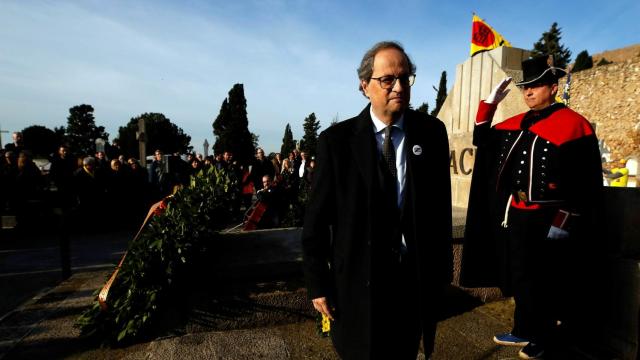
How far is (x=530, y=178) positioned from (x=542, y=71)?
2.64ft

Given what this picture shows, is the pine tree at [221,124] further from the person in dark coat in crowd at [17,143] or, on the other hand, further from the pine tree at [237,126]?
the person in dark coat in crowd at [17,143]

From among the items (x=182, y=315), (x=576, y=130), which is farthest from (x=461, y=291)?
(x=182, y=315)

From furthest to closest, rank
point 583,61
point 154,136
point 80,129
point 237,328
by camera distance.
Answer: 1. point 80,129
2. point 154,136
3. point 583,61
4. point 237,328

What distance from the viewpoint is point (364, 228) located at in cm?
162

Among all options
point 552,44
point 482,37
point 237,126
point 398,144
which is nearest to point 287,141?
point 237,126

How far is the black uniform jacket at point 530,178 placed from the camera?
244 centimetres

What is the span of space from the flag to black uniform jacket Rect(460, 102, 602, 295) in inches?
113

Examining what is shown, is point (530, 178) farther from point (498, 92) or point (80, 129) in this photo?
point (80, 129)

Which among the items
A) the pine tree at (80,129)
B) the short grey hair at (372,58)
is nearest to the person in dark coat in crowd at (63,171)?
the short grey hair at (372,58)

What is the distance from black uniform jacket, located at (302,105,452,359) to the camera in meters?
1.62

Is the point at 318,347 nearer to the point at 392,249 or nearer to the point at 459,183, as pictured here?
the point at 392,249

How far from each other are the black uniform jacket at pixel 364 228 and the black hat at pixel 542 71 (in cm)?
148

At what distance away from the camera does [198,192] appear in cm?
370

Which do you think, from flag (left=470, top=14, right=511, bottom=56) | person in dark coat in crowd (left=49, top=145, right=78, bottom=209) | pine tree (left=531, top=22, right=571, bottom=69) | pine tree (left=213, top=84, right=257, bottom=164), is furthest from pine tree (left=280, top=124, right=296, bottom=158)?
flag (left=470, top=14, right=511, bottom=56)
